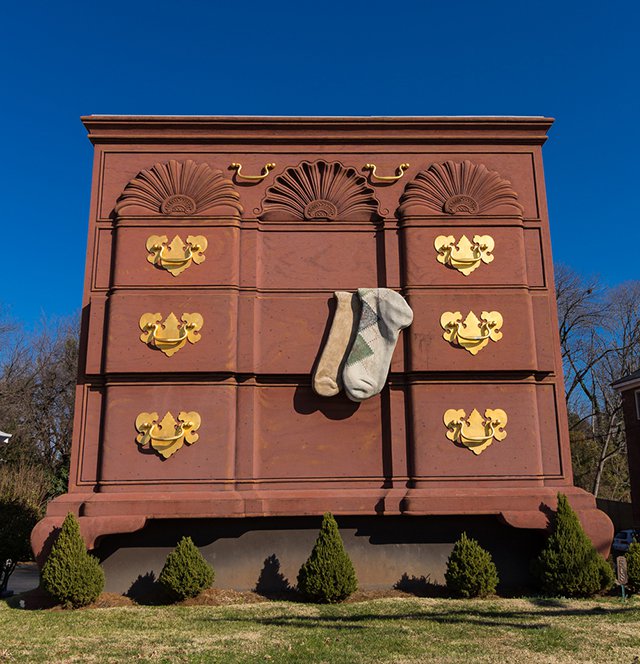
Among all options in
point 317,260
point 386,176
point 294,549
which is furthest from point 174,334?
point 386,176

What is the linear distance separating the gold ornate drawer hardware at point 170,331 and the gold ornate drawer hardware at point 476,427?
4315mm

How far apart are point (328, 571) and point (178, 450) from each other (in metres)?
2.94

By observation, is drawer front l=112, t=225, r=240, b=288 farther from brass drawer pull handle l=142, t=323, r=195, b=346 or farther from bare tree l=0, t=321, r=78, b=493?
bare tree l=0, t=321, r=78, b=493

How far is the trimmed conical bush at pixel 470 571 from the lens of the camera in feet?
31.3

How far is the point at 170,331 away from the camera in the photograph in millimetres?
10359

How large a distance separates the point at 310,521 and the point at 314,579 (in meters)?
1.05

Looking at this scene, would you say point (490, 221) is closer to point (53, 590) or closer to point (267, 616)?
point (267, 616)

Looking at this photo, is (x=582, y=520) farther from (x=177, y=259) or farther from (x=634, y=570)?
(x=177, y=259)

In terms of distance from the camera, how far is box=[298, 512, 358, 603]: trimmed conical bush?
9375mm

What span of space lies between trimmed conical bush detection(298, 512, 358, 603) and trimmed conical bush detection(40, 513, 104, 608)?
3.08 meters

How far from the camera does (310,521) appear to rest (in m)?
10.3

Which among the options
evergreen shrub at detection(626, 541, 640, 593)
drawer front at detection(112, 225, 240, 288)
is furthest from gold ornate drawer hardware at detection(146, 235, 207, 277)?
evergreen shrub at detection(626, 541, 640, 593)

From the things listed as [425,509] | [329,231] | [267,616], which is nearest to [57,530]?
[267,616]

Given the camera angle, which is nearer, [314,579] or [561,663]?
[561,663]
